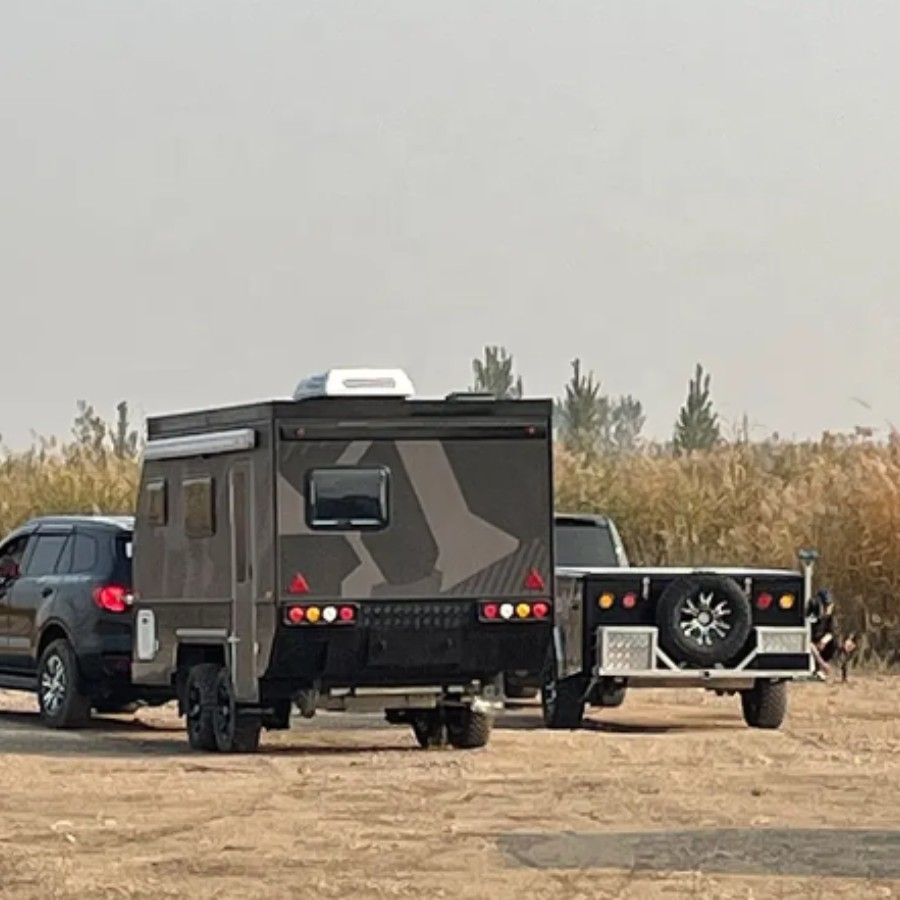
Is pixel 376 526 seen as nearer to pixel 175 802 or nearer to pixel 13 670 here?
pixel 175 802

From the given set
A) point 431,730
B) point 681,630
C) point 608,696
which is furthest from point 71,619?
point 681,630

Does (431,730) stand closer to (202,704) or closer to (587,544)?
(202,704)

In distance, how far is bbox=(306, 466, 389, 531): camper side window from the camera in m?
18.4

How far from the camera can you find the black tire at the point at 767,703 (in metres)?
21.7

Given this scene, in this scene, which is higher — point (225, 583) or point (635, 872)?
point (225, 583)

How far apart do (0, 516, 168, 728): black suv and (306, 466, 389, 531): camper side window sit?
3.33m

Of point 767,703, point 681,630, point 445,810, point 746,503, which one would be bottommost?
point 445,810

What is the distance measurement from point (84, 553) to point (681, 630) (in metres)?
4.81

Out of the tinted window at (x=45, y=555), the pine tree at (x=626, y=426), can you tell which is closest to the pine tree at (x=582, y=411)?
the pine tree at (x=626, y=426)

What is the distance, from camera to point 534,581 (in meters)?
18.9

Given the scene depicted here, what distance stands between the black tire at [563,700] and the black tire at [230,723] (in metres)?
3.13

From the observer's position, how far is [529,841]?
13.9 meters

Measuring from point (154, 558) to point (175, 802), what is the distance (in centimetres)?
439

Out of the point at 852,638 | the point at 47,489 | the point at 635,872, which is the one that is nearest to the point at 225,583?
the point at 635,872
